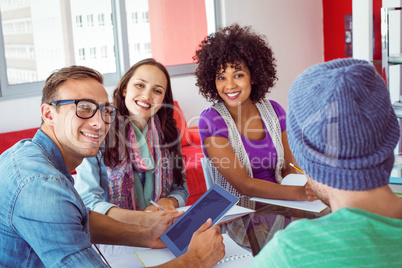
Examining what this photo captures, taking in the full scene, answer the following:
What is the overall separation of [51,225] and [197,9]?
4010mm

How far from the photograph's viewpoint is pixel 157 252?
1470 mm

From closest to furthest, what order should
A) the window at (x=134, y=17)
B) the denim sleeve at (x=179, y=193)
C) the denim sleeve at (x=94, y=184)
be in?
the denim sleeve at (x=94, y=184) < the denim sleeve at (x=179, y=193) < the window at (x=134, y=17)

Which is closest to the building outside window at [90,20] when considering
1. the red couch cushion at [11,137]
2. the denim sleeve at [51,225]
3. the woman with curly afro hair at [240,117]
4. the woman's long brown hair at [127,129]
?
the red couch cushion at [11,137]

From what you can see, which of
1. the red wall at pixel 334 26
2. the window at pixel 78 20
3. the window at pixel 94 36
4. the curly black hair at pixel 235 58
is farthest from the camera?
the red wall at pixel 334 26

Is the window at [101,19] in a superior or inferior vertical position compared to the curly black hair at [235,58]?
superior

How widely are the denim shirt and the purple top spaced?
3.55 feet

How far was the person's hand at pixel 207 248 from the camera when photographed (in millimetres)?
1313

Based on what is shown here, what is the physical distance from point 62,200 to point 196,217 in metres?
0.53

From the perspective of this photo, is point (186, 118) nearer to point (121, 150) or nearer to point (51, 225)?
point (121, 150)

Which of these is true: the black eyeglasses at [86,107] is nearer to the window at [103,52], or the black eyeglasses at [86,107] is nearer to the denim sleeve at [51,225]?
the denim sleeve at [51,225]

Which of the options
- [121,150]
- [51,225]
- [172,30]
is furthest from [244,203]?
[172,30]

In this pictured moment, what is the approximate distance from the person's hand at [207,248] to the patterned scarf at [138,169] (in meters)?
0.75

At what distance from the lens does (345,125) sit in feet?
2.75

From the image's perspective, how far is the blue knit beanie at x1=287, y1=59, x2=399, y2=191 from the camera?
33.0 inches
